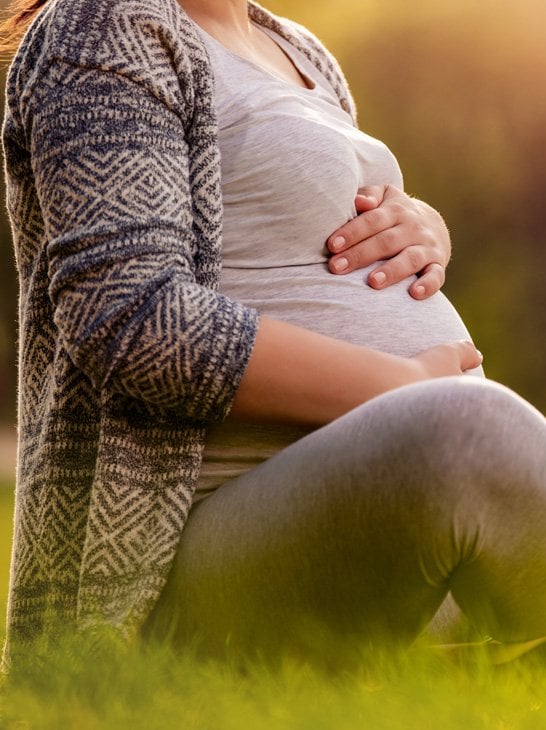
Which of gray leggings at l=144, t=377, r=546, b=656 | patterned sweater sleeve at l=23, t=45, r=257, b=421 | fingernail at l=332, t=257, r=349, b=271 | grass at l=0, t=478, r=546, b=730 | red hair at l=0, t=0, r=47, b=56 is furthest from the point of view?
red hair at l=0, t=0, r=47, b=56

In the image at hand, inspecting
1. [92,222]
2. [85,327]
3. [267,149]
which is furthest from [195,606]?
[267,149]

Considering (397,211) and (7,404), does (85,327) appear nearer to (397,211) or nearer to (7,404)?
(397,211)

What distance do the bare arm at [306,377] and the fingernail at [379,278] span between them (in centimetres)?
19

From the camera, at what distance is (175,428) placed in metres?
1.36

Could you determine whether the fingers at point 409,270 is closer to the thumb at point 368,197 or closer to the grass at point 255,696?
the thumb at point 368,197

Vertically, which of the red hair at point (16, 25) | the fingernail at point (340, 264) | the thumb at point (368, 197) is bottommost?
the fingernail at point (340, 264)

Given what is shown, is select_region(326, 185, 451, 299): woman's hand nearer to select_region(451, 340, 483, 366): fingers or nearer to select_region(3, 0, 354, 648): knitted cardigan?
select_region(451, 340, 483, 366): fingers

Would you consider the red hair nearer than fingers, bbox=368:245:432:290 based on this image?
No

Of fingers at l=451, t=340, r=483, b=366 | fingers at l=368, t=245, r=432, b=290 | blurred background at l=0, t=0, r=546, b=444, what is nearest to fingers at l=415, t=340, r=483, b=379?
fingers at l=451, t=340, r=483, b=366

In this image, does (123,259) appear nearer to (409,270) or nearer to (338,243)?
(338,243)

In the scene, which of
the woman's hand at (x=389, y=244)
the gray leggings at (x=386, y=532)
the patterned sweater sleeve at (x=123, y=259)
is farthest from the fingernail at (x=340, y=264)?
the gray leggings at (x=386, y=532)

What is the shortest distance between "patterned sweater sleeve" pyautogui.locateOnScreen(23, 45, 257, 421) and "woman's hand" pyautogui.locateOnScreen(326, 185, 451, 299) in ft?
0.91

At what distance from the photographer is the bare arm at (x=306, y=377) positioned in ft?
4.27

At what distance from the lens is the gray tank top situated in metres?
1.42
